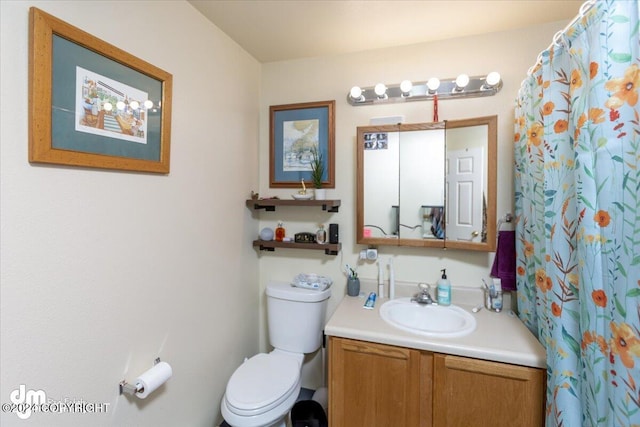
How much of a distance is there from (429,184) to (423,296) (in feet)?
2.16

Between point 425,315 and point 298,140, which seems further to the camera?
point 298,140

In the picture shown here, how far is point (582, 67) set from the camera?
0.95m

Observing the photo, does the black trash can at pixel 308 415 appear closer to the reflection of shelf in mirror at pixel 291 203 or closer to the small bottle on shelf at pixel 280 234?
the small bottle on shelf at pixel 280 234

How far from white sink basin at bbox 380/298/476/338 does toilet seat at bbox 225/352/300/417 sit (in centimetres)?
60

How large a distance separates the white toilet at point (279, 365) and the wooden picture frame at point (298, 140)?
75 cm

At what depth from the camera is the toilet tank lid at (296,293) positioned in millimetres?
1842

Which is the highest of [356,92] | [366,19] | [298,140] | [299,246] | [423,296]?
[366,19]

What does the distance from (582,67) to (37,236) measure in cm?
178

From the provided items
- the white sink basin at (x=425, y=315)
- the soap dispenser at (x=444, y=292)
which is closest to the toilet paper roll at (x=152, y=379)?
the white sink basin at (x=425, y=315)

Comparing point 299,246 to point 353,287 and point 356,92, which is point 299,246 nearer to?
point 353,287

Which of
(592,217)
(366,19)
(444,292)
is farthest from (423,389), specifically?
(366,19)

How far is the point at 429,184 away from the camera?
176cm

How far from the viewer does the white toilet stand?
1.38 meters

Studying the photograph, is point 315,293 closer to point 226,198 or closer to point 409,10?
point 226,198
